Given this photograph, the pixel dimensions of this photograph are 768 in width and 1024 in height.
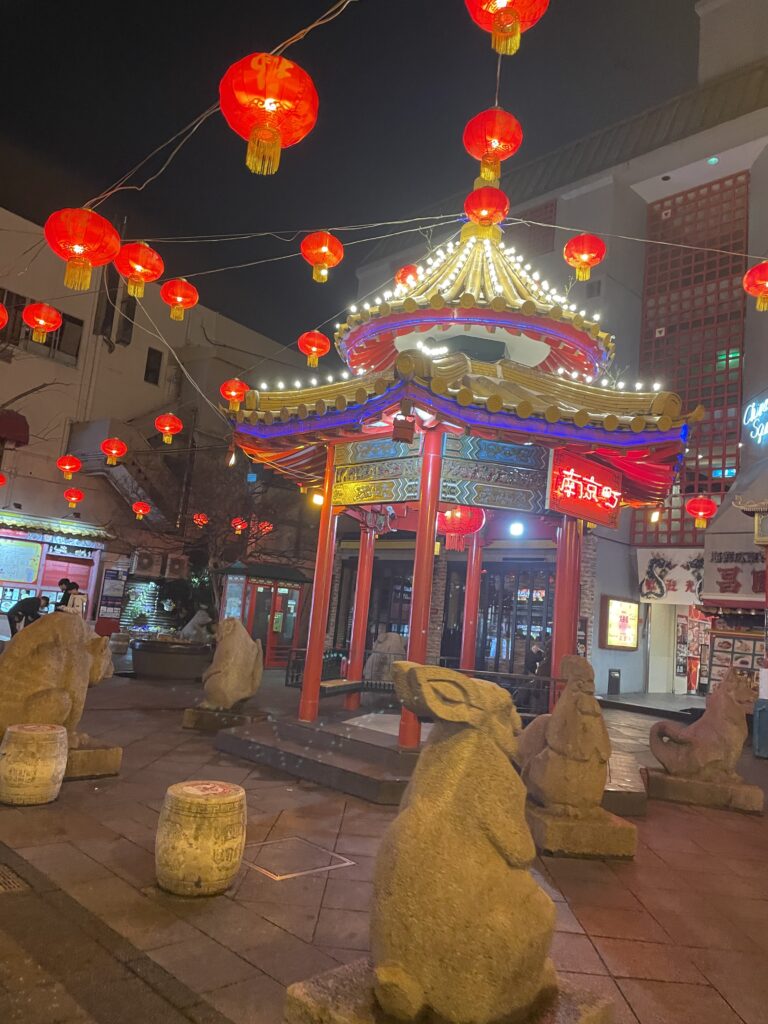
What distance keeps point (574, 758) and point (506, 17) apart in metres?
6.48

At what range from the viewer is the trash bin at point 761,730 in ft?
39.0

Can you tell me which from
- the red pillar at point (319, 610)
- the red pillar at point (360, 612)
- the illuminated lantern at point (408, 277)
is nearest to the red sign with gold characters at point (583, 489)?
the red pillar at point (319, 610)

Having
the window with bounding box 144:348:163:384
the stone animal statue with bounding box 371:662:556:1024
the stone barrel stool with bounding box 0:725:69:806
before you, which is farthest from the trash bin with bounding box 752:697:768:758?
the window with bounding box 144:348:163:384

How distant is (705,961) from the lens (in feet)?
12.5

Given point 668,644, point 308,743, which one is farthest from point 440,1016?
point 668,644

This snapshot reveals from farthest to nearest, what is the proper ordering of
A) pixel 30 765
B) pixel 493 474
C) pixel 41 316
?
pixel 41 316 < pixel 493 474 < pixel 30 765

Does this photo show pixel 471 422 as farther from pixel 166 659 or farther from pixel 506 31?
pixel 166 659

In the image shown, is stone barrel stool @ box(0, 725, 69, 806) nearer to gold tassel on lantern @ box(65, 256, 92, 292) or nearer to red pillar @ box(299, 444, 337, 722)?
red pillar @ box(299, 444, 337, 722)

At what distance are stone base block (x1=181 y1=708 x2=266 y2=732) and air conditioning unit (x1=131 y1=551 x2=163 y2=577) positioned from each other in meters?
15.5

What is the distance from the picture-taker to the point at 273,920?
3902 mm

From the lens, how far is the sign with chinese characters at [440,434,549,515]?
27.6 ft

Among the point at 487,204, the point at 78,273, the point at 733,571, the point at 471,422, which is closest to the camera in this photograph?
the point at 78,273

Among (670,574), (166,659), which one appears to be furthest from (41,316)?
(670,574)

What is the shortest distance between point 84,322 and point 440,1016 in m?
26.0
